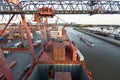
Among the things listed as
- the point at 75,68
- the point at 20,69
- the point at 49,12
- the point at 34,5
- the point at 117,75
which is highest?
the point at 34,5

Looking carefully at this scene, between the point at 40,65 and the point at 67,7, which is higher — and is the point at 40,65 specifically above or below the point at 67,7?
below

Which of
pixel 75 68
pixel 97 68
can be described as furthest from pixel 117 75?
pixel 75 68

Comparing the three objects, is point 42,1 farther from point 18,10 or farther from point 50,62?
point 50,62

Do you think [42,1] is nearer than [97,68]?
No

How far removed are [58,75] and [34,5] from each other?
29.1 meters

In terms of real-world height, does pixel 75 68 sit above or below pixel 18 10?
below

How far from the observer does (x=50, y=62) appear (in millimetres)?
16641

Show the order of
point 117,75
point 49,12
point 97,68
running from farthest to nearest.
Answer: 1. point 97,68
2. point 117,75
3. point 49,12

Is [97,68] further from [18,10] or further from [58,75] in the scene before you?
[18,10]

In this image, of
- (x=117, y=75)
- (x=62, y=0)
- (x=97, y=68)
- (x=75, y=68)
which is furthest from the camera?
(x=62, y=0)

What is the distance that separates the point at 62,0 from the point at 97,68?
784 inches

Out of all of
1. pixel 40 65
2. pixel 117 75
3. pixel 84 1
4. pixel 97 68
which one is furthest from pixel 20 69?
pixel 84 1

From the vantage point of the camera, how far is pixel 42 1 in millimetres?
36500

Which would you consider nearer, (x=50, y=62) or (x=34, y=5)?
(x=50, y=62)
